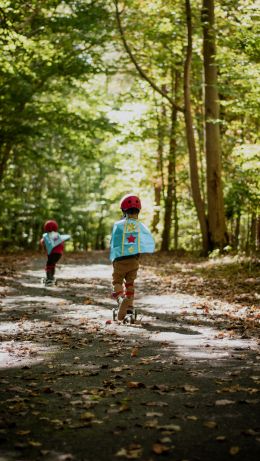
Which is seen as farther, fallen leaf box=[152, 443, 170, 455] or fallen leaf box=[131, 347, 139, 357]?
fallen leaf box=[131, 347, 139, 357]

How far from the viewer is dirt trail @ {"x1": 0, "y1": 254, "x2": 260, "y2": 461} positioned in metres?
3.71

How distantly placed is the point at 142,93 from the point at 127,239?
19.2 m

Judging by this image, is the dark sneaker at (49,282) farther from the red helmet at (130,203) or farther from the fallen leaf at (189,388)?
the fallen leaf at (189,388)

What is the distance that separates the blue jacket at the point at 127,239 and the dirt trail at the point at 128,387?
1.16 m

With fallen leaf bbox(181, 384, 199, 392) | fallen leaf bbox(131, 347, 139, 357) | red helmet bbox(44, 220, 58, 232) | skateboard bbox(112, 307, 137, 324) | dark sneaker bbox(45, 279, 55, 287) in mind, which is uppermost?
red helmet bbox(44, 220, 58, 232)

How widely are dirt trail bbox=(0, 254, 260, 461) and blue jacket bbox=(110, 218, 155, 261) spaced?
1.16 meters

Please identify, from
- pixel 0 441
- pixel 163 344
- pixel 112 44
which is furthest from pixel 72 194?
pixel 0 441

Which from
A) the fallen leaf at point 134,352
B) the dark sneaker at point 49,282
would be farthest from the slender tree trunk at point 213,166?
the fallen leaf at point 134,352

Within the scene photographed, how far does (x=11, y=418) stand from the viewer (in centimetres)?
428

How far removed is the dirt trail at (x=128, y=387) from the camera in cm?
371

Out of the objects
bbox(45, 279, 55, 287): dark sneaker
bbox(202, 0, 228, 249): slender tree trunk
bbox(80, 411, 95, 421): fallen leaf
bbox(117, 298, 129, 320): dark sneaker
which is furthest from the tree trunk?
bbox(80, 411, 95, 421): fallen leaf

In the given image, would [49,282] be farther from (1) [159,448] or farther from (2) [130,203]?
(1) [159,448]

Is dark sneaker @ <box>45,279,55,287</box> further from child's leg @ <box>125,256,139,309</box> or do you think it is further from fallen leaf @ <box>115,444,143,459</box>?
fallen leaf @ <box>115,444,143,459</box>

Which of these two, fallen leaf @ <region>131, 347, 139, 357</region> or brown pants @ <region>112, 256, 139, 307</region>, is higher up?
brown pants @ <region>112, 256, 139, 307</region>
